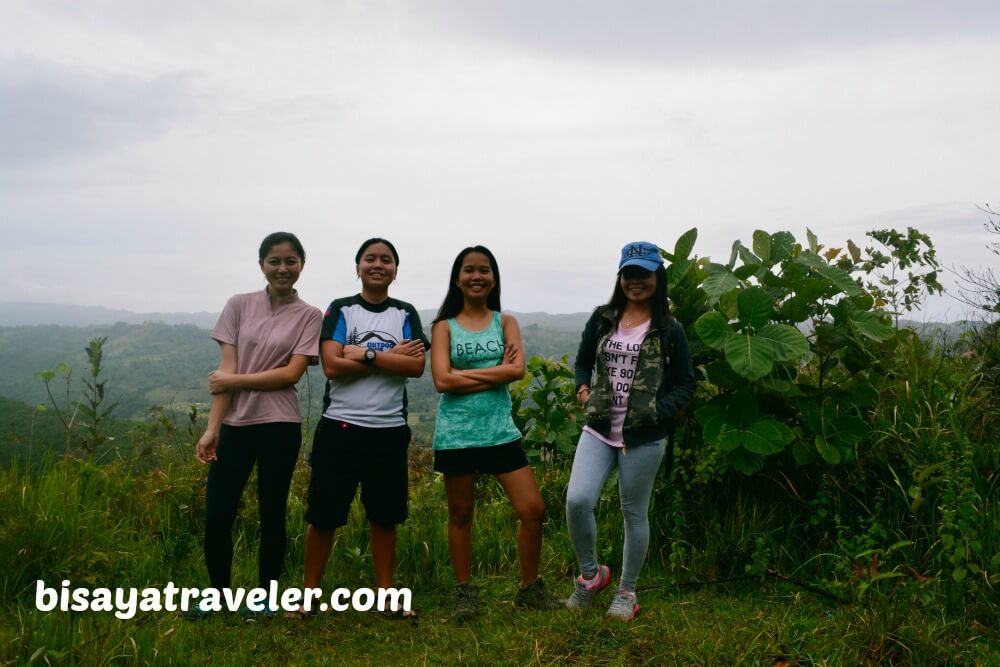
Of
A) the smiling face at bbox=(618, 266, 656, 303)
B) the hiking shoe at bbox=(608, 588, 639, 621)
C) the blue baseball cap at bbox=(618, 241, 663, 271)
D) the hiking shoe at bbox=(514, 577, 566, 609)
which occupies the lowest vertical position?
the hiking shoe at bbox=(514, 577, 566, 609)

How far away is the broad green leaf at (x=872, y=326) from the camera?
3.90m

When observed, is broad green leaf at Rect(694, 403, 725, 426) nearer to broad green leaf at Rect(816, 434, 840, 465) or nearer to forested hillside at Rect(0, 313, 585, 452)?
broad green leaf at Rect(816, 434, 840, 465)

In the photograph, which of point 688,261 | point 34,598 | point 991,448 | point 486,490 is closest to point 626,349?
point 688,261

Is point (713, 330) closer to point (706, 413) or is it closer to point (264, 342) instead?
point (706, 413)

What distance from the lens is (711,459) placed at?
4289 millimetres

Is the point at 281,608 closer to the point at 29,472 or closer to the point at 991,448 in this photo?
the point at 29,472

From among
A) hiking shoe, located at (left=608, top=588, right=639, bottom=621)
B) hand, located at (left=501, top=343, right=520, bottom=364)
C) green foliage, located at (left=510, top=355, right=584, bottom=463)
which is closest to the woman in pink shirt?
hand, located at (left=501, top=343, right=520, bottom=364)

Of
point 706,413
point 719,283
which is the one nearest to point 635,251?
point 719,283

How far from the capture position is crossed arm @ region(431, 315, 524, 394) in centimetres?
364

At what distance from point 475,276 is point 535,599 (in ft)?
5.75

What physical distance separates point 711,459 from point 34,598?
12.7 ft

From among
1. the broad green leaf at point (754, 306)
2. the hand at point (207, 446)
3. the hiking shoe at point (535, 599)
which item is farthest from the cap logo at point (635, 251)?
the hand at point (207, 446)

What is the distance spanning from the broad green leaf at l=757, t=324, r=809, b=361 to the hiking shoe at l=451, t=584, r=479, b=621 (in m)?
2.02

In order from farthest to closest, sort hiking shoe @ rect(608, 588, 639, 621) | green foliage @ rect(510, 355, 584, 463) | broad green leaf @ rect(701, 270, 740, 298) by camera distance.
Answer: green foliage @ rect(510, 355, 584, 463)
broad green leaf @ rect(701, 270, 740, 298)
hiking shoe @ rect(608, 588, 639, 621)
